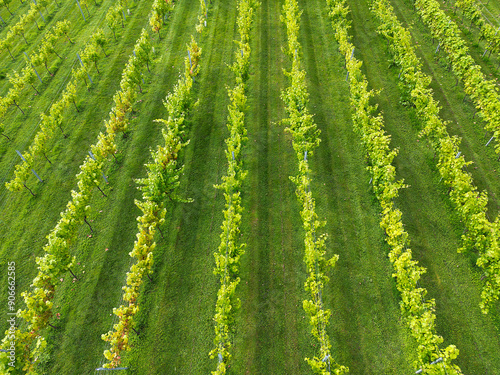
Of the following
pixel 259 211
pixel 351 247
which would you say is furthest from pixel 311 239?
pixel 259 211

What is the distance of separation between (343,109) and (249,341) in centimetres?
1453

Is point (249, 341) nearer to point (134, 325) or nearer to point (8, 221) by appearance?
point (134, 325)

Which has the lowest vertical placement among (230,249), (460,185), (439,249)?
(230,249)

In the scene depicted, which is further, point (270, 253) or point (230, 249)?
point (270, 253)

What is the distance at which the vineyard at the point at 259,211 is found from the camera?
11.1 meters

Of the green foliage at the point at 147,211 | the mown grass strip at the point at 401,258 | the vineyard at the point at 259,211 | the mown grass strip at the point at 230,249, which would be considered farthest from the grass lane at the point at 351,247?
the green foliage at the point at 147,211

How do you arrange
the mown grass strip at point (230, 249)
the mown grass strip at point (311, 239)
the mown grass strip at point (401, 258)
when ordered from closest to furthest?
the mown grass strip at point (401, 258) < the mown grass strip at point (311, 239) < the mown grass strip at point (230, 249)

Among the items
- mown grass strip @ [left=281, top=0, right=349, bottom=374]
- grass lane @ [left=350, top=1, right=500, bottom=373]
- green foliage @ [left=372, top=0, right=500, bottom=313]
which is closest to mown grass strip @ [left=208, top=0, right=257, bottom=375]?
mown grass strip @ [left=281, top=0, right=349, bottom=374]

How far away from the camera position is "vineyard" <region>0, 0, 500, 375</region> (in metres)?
11.1

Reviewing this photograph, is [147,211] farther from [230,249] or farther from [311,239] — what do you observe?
[311,239]

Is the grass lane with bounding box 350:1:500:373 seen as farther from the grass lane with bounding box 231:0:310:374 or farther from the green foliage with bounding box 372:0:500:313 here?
the grass lane with bounding box 231:0:310:374

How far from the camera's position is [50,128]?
56.3ft

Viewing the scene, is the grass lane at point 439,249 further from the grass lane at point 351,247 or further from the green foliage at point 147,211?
the green foliage at point 147,211

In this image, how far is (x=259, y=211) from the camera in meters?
15.1
